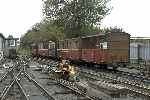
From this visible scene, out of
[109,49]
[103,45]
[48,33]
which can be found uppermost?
[48,33]

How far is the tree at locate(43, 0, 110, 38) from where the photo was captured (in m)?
59.7

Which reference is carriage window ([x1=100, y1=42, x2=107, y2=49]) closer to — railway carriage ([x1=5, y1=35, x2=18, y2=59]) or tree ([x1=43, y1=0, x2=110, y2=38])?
tree ([x1=43, y1=0, x2=110, y2=38])

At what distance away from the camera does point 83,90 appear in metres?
16.4

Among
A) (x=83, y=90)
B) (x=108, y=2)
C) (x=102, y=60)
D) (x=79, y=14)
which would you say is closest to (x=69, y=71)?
(x=83, y=90)

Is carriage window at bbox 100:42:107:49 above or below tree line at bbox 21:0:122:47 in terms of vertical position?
below

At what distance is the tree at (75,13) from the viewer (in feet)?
196

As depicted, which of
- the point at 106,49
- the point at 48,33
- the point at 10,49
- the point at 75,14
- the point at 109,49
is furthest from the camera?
the point at 48,33

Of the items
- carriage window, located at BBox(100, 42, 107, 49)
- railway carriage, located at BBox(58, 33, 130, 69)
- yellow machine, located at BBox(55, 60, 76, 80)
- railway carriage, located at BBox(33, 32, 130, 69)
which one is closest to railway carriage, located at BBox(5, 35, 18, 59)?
railway carriage, located at BBox(33, 32, 130, 69)

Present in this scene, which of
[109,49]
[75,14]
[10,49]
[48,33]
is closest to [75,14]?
[75,14]

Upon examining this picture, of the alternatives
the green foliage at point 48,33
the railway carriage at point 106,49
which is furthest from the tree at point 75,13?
the railway carriage at point 106,49

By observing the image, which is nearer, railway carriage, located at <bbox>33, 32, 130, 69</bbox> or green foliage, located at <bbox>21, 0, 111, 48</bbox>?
railway carriage, located at <bbox>33, 32, 130, 69</bbox>

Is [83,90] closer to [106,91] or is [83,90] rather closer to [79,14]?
[106,91]

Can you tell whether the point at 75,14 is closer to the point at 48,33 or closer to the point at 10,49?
the point at 10,49

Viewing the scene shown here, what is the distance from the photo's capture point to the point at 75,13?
59688mm
